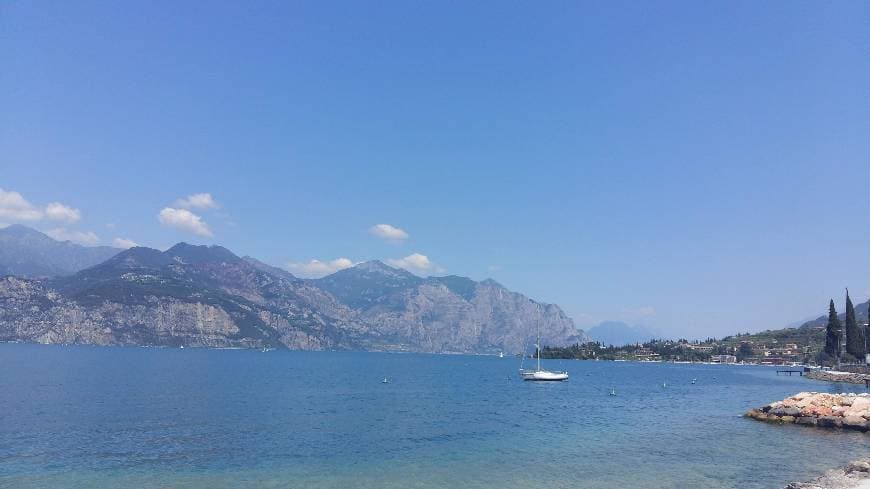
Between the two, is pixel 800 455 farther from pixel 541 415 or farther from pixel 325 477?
pixel 325 477

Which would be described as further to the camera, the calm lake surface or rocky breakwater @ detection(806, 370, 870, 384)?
rocky breakwater @ detection(806, 370, 870, 384)

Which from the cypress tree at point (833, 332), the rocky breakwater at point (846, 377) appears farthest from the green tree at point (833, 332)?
the rocky breakwater at point (846, 377)

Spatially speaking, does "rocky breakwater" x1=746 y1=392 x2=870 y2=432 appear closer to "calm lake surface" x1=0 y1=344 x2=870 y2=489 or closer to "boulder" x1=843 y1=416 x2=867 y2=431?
"boulder" x1=843 y1=416 x2=867 y2=431

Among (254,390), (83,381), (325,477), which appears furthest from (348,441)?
(83,381)

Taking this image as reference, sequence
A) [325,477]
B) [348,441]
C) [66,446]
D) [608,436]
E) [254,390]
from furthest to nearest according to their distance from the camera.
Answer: [254,390], [608,436], [348,441], [66,446], [325,477]

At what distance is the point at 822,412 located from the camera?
68.0 metres

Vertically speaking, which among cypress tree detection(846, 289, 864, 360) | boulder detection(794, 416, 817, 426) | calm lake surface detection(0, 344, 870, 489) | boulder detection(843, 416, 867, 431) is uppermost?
cypress tree detection(846, 289, 864, 360)

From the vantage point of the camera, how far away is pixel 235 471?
4012cm

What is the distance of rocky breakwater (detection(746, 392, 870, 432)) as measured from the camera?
6469 cm

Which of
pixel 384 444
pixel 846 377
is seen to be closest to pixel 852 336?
pixel 846 377

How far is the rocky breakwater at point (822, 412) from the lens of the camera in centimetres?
6469

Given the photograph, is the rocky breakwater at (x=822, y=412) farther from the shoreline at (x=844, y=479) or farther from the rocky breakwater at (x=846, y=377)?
the rocky breakwater at (x=846, y=377)

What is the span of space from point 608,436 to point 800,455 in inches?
675

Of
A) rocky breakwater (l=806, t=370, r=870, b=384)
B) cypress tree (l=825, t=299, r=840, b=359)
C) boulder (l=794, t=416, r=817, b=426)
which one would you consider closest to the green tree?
cypress tree (l=825, t=299, r=840, b=359)
